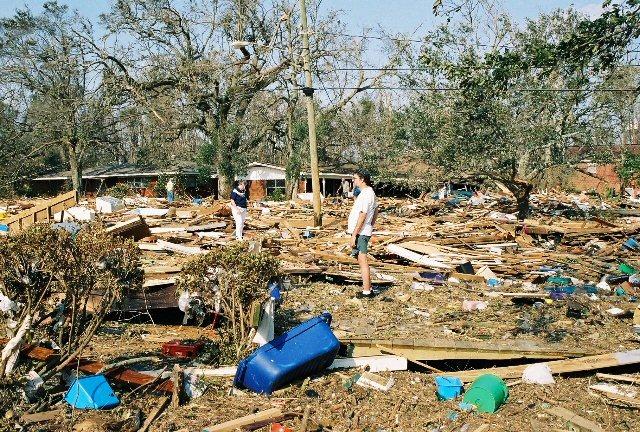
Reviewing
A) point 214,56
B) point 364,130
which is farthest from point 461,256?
point 364,130

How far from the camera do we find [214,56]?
1293 inches

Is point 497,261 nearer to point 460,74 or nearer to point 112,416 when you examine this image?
point 460,74

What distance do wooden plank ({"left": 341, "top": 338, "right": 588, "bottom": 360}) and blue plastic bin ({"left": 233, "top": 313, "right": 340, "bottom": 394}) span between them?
2.85ft

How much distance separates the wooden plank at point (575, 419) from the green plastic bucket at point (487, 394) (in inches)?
16.6

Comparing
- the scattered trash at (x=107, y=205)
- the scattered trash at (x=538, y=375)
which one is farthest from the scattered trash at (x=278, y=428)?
the scattered trash at (x=107, y=205)

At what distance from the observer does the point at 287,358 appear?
5.27 m

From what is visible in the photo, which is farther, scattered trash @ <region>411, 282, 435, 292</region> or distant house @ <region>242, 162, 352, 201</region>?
distant house @ <region>242, 162, 352, 201</region>

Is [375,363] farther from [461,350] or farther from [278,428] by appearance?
[278,428]

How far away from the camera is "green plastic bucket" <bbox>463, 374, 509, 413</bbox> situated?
16.8 ft

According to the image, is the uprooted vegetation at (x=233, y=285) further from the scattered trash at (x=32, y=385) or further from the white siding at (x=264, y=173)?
the white siding at (x=264, y=173)

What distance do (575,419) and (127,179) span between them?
45.8 metres

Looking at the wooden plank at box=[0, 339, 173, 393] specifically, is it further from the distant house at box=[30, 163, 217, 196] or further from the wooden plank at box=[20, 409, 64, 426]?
the distant house at box=[30, 163, 217, 196]

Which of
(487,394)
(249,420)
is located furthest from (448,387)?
(249,420)

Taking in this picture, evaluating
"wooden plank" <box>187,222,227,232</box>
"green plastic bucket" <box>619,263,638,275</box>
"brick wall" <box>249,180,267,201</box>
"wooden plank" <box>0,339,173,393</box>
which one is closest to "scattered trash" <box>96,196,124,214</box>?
"wooden plank" <box>187,222,227,232</box>
